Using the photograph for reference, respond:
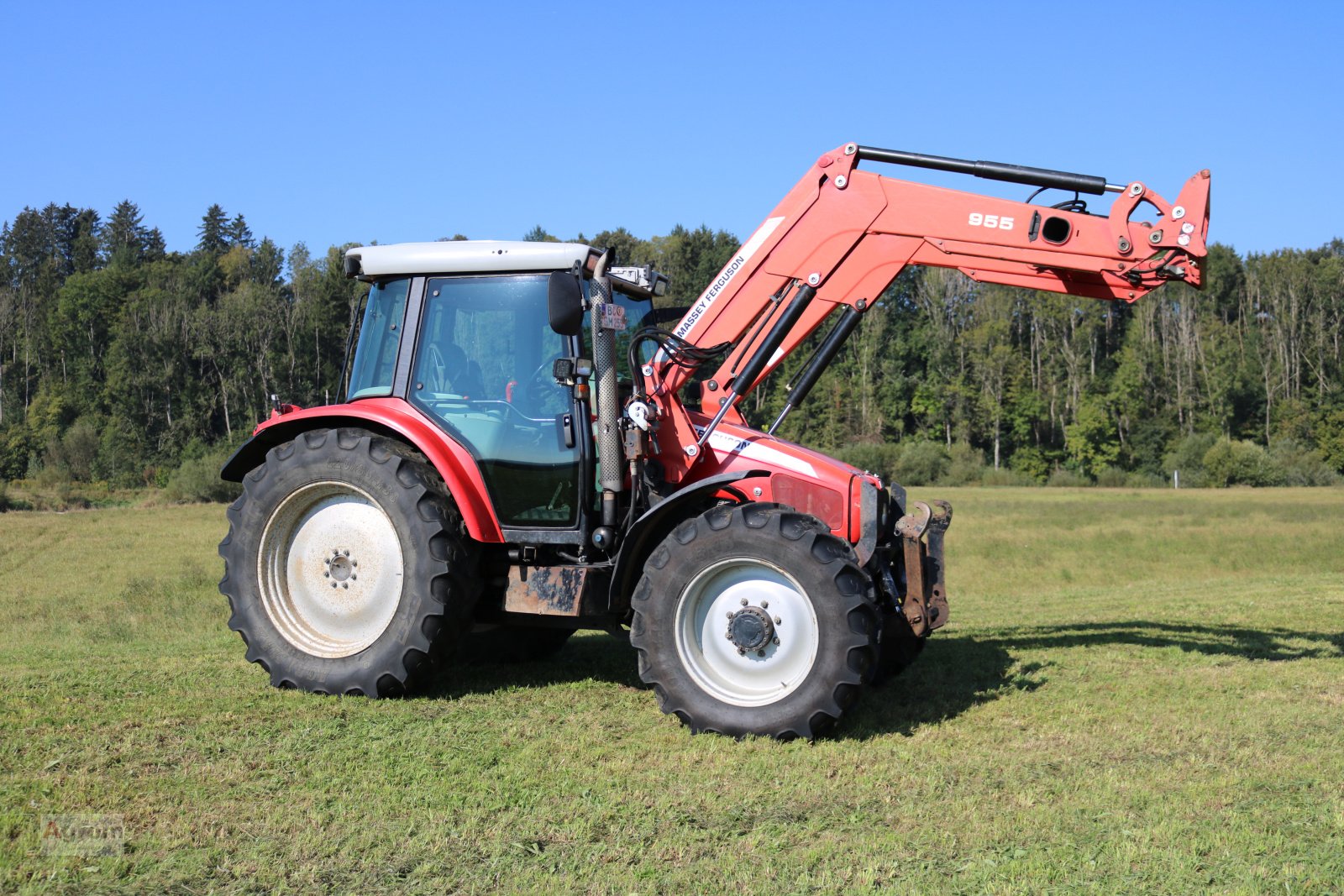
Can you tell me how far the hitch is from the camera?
7258 millimetres

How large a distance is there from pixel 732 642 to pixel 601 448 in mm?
1452

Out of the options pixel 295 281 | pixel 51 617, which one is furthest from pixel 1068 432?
pixel 51 617

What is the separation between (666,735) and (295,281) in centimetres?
7199

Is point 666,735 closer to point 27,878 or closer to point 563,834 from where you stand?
point 563,834

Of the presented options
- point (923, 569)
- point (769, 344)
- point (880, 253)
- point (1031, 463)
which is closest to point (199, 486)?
point (769, 344)

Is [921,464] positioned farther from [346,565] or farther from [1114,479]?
[346,565]

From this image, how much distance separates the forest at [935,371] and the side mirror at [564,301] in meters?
52.3

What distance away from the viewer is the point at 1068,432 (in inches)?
2739

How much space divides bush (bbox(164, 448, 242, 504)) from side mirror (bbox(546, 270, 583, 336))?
41.1 meters

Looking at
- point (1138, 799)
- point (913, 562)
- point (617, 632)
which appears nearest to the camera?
point (1138, 799)

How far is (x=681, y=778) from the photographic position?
5.82m

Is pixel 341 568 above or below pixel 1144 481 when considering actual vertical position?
above

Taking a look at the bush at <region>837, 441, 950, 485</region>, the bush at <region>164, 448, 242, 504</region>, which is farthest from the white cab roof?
the bush at <region>837, 441, 950, 485</region>

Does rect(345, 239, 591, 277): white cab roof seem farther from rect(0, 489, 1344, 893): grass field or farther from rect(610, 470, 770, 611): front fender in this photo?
rect(0, 489, 1344, 893): grass field
